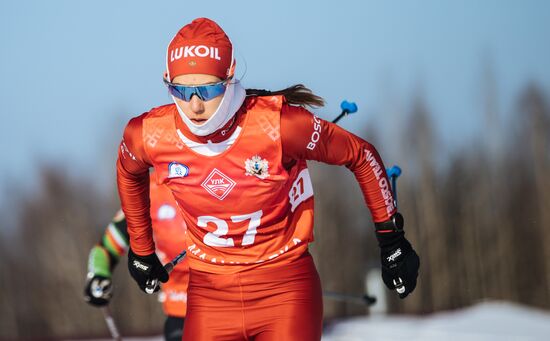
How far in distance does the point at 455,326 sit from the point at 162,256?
2980 mm

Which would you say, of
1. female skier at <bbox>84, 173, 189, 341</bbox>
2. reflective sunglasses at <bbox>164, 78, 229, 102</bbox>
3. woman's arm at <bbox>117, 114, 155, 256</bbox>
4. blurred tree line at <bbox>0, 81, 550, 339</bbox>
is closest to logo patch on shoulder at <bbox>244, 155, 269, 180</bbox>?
reflective sunglasses at <bbox>164, 78, 229, 102</bbox>

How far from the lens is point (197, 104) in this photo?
3303 millimetres

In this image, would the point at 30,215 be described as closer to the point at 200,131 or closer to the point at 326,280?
the point at 326,280

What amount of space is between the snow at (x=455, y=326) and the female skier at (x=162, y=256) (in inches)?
82.4

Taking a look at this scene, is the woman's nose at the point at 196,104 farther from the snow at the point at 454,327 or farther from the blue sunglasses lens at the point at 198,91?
the snow at the point at 454,327

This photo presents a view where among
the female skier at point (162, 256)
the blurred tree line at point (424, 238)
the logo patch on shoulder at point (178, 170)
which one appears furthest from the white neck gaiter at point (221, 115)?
Result: the blurred tree line at point (424, 238)

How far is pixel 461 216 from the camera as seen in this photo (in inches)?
1148

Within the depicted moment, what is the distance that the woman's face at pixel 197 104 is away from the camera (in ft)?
10.8

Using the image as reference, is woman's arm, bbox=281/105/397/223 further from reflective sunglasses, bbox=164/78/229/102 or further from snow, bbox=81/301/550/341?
snow, bbox=81/301/550/341

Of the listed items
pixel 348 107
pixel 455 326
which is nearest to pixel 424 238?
pixel 455 326

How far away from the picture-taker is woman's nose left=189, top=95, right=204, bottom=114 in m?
3.30

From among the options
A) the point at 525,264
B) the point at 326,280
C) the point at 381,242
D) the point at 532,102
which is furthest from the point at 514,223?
the point at 381,242

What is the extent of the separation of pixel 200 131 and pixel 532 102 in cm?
2774

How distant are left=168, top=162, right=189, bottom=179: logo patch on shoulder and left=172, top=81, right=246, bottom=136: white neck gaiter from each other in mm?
172
